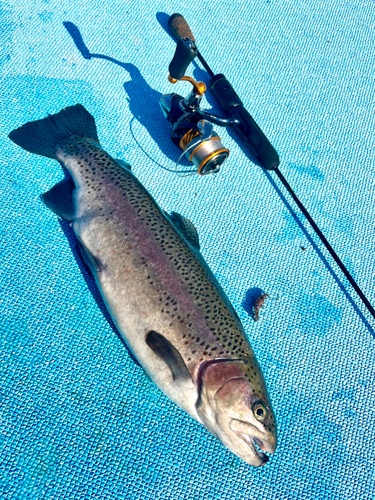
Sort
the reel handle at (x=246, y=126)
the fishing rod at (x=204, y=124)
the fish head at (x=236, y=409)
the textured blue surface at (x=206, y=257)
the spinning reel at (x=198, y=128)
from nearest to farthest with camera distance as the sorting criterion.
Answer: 1. the fish head at (x=236, y=409)
2. the textured blue surface at (x=206, y=257)
3. the fishing rod at (x=204, y=124)
4. the spinning reel at (x=198, y=128)
5. the reel handle at (x=246, y=126)

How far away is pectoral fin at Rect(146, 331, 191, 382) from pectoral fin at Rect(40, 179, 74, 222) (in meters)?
0.77

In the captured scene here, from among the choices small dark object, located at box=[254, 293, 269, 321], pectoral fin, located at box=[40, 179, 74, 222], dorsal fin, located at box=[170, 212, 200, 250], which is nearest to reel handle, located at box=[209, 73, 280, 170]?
dorsal fin, located at box=[170, 212, 200, 250]

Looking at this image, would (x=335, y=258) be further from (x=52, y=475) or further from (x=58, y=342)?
(x=52, y=475)

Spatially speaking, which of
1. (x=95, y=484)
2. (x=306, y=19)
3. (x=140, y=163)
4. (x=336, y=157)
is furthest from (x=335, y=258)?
(x=306, y=19)

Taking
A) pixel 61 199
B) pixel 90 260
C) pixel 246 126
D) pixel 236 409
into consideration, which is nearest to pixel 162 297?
pixel 90 260

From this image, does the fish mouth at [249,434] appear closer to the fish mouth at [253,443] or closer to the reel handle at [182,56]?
the fish mouth at [253,443]

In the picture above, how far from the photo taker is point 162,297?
156cm

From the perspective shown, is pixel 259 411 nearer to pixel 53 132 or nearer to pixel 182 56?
pixel 182 56

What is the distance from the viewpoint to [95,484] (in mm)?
1568

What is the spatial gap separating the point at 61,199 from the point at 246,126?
1.25 meters

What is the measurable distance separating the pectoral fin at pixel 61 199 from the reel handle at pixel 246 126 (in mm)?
1097

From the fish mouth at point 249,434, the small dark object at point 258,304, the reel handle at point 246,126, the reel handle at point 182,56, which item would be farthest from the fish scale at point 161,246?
the reel handle at point 246,126

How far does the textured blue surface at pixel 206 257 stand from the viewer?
1649 mm

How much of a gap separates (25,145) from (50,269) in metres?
0.73
